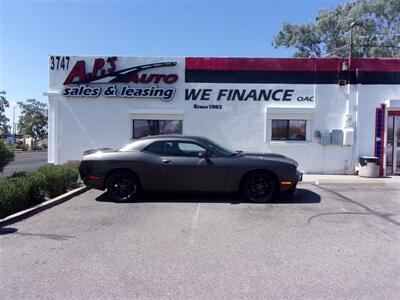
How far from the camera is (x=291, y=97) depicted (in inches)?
539

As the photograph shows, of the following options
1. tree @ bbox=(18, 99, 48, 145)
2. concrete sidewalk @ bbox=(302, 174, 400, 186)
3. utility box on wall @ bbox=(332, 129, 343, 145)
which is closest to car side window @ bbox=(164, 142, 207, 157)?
concrete sidewalk @ bbox=(302, 174, 400, 186)

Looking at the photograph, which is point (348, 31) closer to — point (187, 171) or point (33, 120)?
point (187, 171)

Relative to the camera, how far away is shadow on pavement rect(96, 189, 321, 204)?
27.9ft

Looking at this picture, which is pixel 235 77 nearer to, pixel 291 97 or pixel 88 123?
pixel 291 97

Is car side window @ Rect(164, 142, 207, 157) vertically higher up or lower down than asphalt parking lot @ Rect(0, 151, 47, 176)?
higher up

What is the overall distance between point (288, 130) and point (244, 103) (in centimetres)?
192

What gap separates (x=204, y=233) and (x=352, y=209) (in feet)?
12.0

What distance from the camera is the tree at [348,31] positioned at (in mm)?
31203

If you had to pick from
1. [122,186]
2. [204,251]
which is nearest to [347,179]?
[122,186]

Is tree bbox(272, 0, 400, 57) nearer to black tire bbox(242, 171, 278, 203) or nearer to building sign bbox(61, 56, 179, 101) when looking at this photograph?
building sign bbox(61, 56, 179, 101)

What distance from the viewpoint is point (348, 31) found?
108 feet

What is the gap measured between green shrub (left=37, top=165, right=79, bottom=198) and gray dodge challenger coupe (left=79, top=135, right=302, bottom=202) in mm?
880

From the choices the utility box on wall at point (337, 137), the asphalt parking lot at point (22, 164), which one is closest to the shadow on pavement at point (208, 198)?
the asphalt parking lot at point (22, 164)

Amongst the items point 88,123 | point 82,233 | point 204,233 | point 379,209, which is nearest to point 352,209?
point 379,209
